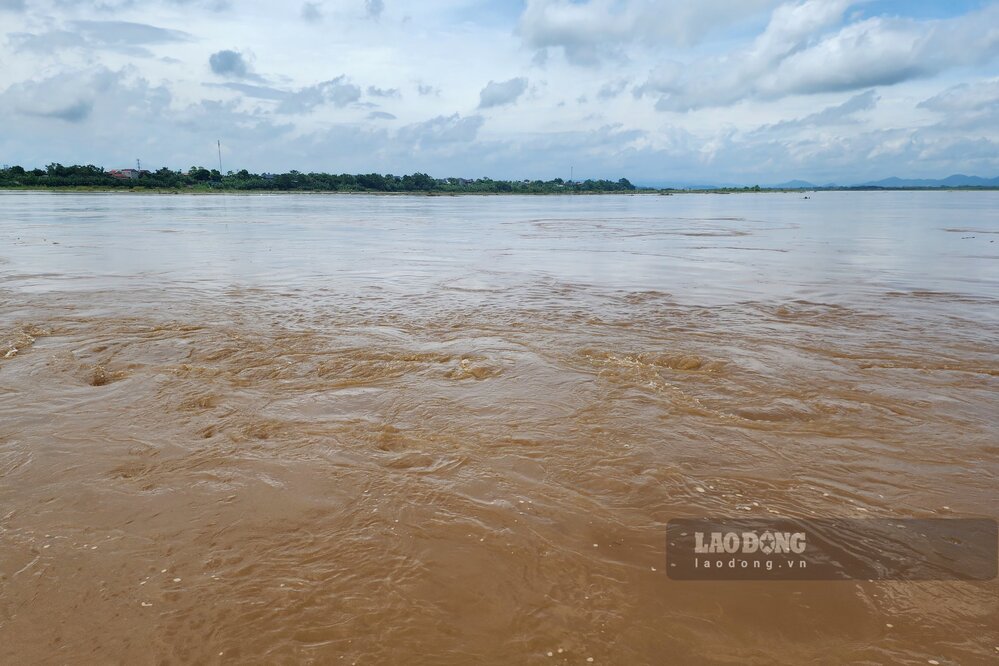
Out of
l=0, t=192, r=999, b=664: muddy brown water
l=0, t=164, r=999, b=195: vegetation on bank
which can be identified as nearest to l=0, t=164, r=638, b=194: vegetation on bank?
l=0, t=164, r=999, b=195: vegetation on bank

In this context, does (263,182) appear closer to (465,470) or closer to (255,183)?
(255,183)

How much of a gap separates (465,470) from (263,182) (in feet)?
435

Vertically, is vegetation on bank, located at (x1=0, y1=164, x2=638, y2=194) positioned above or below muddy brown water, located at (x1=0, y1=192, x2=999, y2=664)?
above

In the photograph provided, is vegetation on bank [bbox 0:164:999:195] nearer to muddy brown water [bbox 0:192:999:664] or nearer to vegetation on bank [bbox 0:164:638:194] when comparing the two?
vegetation on bank [bbox 0:164:638:194]

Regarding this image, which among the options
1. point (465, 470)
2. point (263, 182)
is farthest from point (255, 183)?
point (465, 470)

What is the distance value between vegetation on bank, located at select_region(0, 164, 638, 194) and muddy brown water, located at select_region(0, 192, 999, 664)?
11328cm

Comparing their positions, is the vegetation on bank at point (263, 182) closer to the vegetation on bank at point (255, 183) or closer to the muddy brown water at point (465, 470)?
the vegetation on bank at point (255, 183)

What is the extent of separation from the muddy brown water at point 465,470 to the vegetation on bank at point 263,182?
113m

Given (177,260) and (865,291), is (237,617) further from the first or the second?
(177,260)

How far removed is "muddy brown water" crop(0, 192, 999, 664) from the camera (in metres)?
2.94

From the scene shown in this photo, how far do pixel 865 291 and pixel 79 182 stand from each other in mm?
122277

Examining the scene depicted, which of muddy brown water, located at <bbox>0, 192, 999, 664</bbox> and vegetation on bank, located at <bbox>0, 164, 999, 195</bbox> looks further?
vegetation on bank, located at <bbox>0, 164, 999, 195</bbox>

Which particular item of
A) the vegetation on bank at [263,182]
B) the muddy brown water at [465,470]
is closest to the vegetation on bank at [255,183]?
the vegetation on bank at [263,182]

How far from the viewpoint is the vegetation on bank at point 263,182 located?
3922 inches
